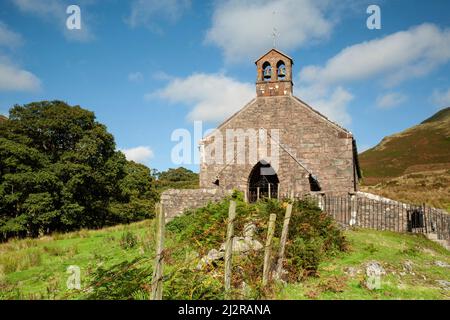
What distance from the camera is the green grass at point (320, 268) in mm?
7977

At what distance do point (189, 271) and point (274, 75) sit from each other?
18187 mm

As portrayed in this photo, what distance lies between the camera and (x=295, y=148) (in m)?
21.8

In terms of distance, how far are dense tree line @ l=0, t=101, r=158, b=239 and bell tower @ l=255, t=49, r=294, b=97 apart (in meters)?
18.0

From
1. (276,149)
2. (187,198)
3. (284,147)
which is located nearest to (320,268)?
(187,198)

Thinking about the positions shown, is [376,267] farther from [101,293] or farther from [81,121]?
[81,121]

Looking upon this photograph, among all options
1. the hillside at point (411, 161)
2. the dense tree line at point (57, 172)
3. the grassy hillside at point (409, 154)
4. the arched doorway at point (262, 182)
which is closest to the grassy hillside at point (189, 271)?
the arched doorway at point (262, 182)

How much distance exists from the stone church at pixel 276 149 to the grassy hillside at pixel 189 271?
4439mm

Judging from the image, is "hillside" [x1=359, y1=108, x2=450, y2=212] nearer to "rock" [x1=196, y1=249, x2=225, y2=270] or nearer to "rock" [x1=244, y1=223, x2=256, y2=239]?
"rock" [x1=244, y1=223, x2=256, y2=239]

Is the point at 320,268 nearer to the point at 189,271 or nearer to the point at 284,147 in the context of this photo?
the point at 189,271

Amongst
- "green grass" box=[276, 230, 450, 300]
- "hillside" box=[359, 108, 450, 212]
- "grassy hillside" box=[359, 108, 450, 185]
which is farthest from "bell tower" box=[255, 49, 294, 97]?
"grassy hillside" box=[359, 108, 450, 185]

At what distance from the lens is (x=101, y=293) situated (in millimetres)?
6305

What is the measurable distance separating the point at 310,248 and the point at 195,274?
4.27 meters
